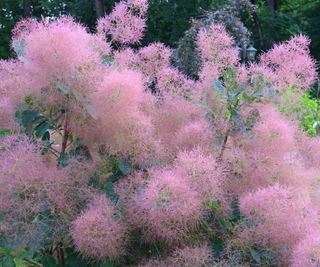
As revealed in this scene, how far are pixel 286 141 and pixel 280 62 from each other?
0.54 metres

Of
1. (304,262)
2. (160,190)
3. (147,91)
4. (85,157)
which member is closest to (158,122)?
(147,91)

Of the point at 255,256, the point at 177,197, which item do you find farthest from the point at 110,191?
the point at 255,256

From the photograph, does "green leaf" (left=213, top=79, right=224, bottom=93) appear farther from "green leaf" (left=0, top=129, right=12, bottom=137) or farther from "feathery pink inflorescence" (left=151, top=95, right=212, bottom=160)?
"green leaf" (left=0, top=129, right=12, bottom=137)

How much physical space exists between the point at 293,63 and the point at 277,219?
898mm

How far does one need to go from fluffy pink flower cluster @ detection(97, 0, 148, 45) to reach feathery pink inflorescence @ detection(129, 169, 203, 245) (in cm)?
87

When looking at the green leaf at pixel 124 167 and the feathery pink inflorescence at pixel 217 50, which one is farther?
the feathery pink inflorescence at pixel 217 50

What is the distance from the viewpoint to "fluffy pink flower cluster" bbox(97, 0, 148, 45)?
7.97 ft

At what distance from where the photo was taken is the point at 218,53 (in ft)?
7.75

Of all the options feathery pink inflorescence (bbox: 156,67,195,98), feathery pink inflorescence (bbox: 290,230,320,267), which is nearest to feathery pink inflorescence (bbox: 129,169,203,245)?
feathery pink inflorescence (bbox: 290,230,320,267)

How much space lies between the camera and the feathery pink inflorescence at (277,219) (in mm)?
1738

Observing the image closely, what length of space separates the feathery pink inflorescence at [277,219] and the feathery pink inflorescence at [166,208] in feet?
0.59

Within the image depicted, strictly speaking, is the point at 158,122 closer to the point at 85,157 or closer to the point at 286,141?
the point at 85,157

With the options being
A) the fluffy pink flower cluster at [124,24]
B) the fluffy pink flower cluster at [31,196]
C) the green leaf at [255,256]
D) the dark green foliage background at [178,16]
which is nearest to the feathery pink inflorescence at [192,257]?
the green leaf at [255,256]

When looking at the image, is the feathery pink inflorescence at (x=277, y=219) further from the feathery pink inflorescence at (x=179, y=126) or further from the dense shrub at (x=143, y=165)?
the feathery pink inflorescence at (x=179, y=126)
